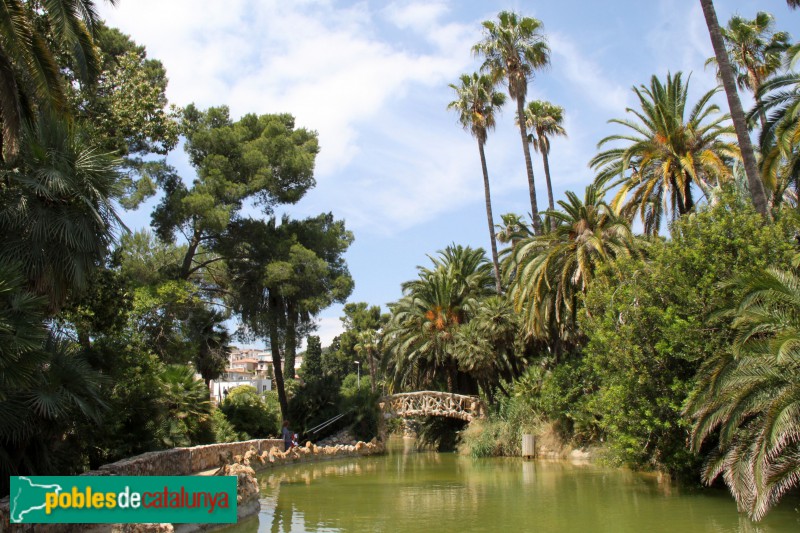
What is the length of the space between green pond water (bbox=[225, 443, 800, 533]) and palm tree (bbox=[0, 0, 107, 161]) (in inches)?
372

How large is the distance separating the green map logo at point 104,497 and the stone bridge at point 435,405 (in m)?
26.1

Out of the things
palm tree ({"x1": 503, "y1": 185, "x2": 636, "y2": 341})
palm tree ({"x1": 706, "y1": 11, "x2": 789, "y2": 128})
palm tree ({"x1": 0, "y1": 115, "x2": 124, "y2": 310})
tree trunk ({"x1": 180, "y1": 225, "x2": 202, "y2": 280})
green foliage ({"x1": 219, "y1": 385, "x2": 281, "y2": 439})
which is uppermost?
palm tree ({"x1": 706, "y1": 11, "x2": 789, "y2": 128})

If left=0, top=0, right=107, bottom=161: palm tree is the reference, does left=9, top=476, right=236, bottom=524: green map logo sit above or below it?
below

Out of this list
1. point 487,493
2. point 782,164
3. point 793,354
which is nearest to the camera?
point 793,354

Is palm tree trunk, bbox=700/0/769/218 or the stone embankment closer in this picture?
the stone embankment

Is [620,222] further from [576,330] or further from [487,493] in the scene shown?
[487,493]

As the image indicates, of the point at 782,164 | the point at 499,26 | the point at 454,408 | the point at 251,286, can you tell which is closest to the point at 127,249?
the point at 251,286

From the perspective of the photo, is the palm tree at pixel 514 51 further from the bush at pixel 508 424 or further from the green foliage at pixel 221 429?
the green foliage at pixel 221 429

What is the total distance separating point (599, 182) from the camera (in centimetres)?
2583

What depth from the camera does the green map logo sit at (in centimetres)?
818

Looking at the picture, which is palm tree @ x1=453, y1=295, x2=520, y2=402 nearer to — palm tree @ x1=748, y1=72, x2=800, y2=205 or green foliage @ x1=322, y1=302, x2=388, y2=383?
palm tree @ x1=748, y1=72, x2=800, y2=205

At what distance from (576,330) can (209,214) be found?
18256 millimetres

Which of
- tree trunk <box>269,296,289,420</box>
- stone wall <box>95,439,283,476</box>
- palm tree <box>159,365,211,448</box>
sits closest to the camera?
stone wall <box>95,439,283,476</box>

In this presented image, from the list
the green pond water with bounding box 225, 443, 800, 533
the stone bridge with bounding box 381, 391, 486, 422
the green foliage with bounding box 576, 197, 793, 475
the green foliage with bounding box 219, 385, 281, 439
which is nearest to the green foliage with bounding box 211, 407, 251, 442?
the green foliage with bounding box 219, 385, 281, 439
